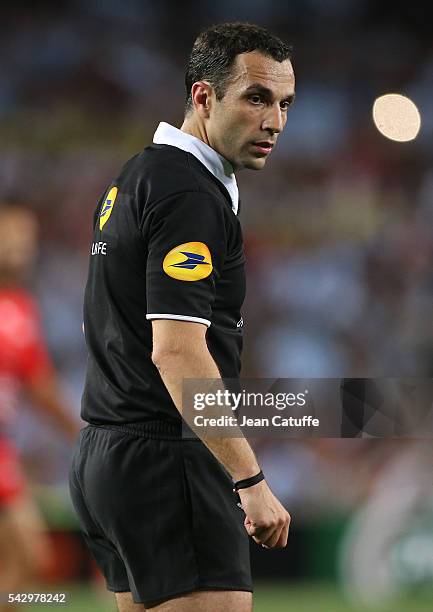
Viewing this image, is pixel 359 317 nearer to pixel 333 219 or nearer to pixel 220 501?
pixel 333 219

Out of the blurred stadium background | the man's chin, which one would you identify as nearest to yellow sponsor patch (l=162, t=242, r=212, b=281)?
the man's chin

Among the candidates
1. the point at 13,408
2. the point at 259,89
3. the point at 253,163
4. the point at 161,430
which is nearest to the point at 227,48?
the point at 259,89

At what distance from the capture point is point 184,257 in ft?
5.61

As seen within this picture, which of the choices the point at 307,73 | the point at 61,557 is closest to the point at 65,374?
the point at 61,557

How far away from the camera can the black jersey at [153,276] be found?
172 centimetres

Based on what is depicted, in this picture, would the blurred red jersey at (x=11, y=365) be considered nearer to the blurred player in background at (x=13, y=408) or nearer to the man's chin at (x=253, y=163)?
the blurred player in background at (x=13, y=408)

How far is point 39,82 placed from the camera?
5625 mm

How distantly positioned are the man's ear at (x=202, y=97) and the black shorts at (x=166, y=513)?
579 mm

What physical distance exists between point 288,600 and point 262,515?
3.09 metres

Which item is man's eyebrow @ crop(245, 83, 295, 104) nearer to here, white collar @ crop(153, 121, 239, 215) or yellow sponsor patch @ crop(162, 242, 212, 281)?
white collar @ crop(153, 121, 239, 215)

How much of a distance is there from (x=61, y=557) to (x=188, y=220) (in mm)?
3238

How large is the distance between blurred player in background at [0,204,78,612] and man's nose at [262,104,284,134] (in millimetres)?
1977

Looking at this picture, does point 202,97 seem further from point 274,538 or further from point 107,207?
point 274,538
